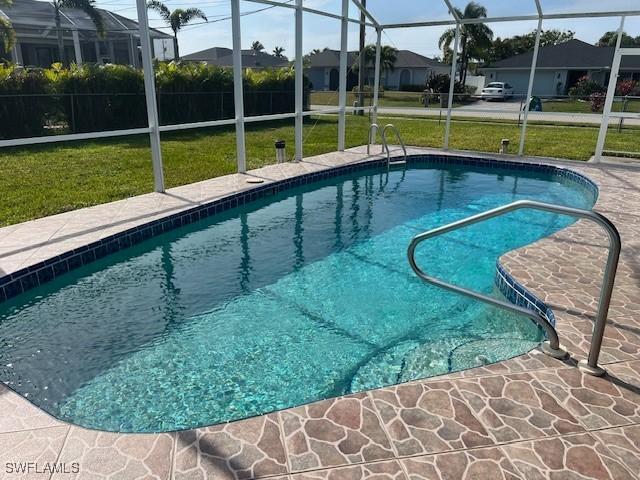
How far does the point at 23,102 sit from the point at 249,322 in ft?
40.0

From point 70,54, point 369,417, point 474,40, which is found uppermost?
point 474,40

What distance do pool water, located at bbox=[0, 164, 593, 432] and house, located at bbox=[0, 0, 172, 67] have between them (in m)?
5.53

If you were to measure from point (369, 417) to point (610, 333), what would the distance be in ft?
6.96

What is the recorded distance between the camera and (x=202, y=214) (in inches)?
269

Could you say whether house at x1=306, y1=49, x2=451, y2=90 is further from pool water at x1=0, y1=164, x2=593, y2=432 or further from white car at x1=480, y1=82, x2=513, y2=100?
pool water at x1=0, y1=164, x2=593, y2=432

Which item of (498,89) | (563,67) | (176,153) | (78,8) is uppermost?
(563,67)

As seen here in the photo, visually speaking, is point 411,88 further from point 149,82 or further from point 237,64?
point 149,82

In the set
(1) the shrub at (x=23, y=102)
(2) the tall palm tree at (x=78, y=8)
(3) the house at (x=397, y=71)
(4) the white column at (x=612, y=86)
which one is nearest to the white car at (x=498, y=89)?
(3) the house at (x=397, y=71)

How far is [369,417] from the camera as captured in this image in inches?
104

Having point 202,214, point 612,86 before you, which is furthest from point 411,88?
point 202,214

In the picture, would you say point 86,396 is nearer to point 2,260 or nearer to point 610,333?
point 2,260

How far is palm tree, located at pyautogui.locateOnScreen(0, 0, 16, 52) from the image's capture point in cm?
992

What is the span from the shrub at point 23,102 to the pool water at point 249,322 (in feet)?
31.1

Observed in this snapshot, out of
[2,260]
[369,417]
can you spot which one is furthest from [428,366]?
[2,260]
